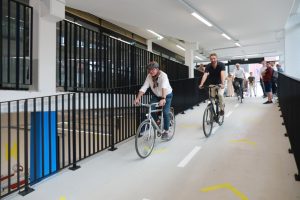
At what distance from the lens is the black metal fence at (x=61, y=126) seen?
148 inches

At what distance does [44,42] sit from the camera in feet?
18.0

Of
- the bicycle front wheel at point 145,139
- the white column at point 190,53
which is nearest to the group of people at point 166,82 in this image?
the bicycle front wheel at point 145,139

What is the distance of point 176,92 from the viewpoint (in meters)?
8.90

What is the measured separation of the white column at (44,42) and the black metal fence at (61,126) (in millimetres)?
501

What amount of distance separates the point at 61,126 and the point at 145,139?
196 centimetres

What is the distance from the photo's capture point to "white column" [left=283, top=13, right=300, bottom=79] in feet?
41.7

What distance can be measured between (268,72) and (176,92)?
470 centimetres

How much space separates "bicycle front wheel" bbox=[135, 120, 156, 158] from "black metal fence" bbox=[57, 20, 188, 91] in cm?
223

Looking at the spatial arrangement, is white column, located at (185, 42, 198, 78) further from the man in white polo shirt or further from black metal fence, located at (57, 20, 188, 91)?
black metal fence, located at (57, 20, 188, 91)

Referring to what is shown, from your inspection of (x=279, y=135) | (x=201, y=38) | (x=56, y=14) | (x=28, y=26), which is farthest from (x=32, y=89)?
(x=201, y=38)

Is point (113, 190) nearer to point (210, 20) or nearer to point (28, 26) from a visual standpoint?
point (28, 26)

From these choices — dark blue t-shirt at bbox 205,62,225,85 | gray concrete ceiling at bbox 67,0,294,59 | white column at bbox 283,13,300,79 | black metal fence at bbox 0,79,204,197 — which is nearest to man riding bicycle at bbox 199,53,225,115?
dark blue t-shirt at bbox 205,62,225,85

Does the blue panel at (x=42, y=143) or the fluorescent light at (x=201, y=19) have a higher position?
the fluorescent light at (x=201, y=19)

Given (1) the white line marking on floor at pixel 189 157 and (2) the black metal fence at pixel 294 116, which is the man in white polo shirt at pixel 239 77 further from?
(1) the white line marking on floor at pixel 189 157
